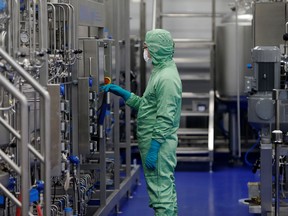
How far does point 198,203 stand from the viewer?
6.66 m

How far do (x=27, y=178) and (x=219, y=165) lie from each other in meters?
6.02

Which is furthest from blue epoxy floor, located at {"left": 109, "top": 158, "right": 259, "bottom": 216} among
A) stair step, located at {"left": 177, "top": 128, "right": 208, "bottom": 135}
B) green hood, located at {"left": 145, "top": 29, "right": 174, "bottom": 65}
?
green hood, located at {"left": 145, "top": 29, "right": 174, "bottom": 65}

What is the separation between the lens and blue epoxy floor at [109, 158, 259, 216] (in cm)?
637

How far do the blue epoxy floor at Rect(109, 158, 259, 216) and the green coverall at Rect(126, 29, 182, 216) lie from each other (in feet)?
4.81

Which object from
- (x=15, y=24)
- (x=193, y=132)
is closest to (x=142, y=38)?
(x=193, y=132)

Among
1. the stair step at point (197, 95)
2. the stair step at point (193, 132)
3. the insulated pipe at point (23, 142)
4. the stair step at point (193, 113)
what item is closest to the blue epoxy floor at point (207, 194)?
the stair step at point (193, 132)

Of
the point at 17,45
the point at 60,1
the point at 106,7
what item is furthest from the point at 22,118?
the point at 106,7

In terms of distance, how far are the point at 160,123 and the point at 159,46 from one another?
60cm

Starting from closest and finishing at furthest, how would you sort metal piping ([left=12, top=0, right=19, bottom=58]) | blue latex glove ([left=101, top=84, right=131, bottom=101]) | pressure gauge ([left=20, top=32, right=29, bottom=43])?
metal piping ([left=12, top=0, right=19, bottom=58]) < pressure gauge ([left=20, top=32, right=29, bottom=43]) < blue latex glove ([left=101, top=84, right=131, bottom=101])

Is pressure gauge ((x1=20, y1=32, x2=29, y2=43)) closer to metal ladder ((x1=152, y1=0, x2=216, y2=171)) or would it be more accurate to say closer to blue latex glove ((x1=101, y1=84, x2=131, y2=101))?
blue latex glove ((x1=101, y1=84, x2=131, y2=101))

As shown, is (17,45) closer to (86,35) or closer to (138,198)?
(86,35)

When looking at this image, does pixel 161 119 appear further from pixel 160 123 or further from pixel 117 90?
pixel 117 90

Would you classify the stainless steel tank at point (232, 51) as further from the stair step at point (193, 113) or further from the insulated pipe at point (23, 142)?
the insulated pipe at point (23, 142)

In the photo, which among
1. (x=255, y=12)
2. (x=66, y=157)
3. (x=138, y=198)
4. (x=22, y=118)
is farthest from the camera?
(x=138, y=198)
